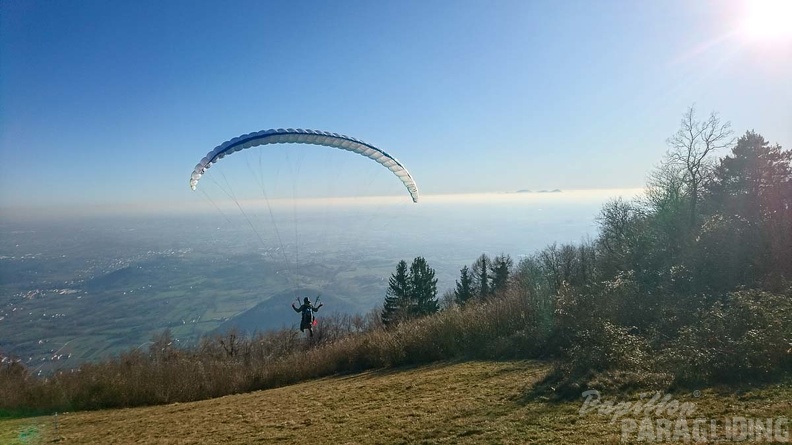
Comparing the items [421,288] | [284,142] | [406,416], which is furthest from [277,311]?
[406,416]

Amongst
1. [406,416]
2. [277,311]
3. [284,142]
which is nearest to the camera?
[406,416]

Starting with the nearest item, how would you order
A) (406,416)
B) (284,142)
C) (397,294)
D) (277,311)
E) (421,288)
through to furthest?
(406,416) < (284,142) < (397,294) < (421,288) < (277,311)

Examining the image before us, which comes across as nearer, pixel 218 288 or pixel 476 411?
pixel 476 411

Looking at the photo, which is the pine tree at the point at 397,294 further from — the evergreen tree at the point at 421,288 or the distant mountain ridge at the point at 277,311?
the distant mountain ridge at the point at 277,311

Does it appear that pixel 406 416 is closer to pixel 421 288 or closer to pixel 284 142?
pixel 284 142

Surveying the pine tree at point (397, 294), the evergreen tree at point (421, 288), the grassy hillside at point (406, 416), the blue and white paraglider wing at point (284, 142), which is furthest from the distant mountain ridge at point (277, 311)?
the grassy hillside at point (406, 416)

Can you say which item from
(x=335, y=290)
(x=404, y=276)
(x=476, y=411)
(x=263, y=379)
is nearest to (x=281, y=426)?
(x=476, y=411)

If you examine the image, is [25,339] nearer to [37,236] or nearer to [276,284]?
[276,284]

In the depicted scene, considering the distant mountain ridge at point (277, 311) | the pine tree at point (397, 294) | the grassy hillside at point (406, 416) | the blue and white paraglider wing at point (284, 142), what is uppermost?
the blue and white paraglider wing at point (284, 142)

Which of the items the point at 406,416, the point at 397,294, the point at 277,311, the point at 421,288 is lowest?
the point at 277,311
